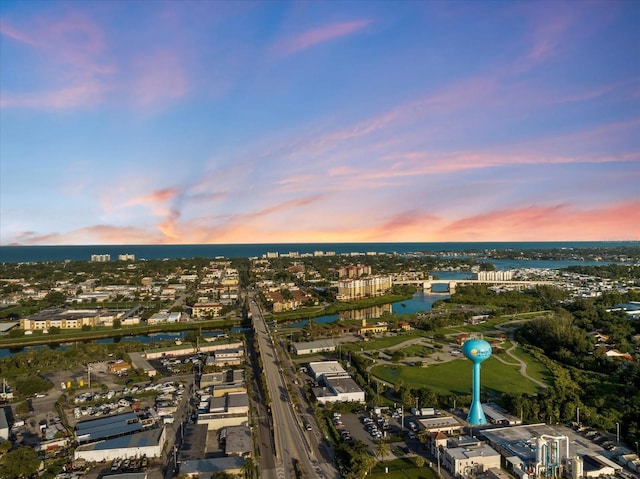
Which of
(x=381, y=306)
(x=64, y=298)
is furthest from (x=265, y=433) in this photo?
(x=64, y=298)

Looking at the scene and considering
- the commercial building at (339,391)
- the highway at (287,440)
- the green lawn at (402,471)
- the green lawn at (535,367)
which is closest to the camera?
the green lawn at (402,471)

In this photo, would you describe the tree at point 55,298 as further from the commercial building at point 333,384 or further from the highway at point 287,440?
the commercial building at point 333,384

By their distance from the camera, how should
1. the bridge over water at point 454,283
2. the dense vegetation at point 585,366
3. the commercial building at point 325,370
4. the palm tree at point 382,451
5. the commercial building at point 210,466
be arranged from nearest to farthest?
the commercial building at point 210,466
the palm tree at point 382,451
the dense vegetation at point 585,366
the commercial building at point 325,370
the bridge over water at point 454,283

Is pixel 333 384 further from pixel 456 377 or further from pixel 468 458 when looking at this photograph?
pixel 468 458

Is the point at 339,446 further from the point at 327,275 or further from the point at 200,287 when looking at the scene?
the point at 327,275

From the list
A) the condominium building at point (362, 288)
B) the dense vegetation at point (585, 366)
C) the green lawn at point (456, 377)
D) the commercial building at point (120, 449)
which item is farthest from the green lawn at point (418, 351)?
the condominium building at point (362, 288)

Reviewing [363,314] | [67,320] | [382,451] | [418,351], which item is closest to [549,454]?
[382,451]

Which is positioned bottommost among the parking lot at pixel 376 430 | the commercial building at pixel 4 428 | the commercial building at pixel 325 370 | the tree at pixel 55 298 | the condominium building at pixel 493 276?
the parking lot at pixel 376 430
